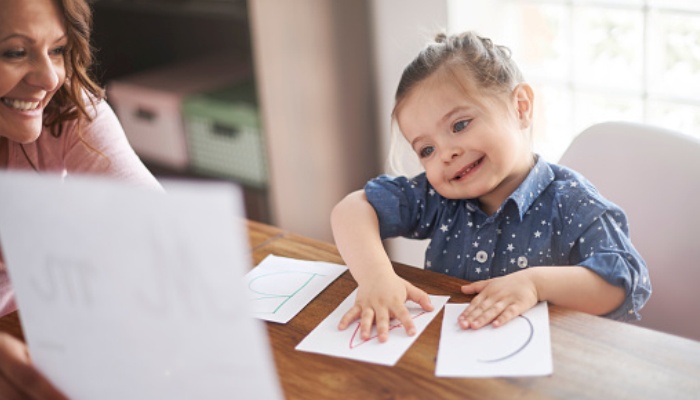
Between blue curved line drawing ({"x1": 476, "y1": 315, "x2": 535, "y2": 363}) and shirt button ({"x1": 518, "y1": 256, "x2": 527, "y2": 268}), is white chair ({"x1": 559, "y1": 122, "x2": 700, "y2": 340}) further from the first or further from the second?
blue curved line drawing ({"x1": 476, "y1": 315, "x2": 535, "y2": 363})

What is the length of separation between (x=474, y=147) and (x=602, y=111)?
3.52 feet

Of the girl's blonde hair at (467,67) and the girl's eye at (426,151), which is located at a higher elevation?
the girl's blonde hair at (467,67)

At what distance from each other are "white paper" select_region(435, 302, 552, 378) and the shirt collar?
0.25 m

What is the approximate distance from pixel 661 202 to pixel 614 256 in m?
0.25

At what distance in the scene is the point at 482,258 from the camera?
130 centimetres

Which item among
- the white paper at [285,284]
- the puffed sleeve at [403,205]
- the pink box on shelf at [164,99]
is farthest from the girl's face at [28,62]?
the pink box on shelf at [164,99]

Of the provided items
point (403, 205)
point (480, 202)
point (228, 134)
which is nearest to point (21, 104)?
point (403, 205)

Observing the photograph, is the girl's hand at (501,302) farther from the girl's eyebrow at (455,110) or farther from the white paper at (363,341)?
the girl's eyebrow at (455,110)

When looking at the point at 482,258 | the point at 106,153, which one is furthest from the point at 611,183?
the point at 106,153

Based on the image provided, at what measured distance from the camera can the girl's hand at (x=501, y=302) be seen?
1.01 meters

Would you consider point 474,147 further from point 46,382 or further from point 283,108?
point 283,108

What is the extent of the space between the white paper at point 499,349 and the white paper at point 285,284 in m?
0.21

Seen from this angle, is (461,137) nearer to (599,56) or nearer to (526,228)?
(526,228)

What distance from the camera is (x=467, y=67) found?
130 centimetres
